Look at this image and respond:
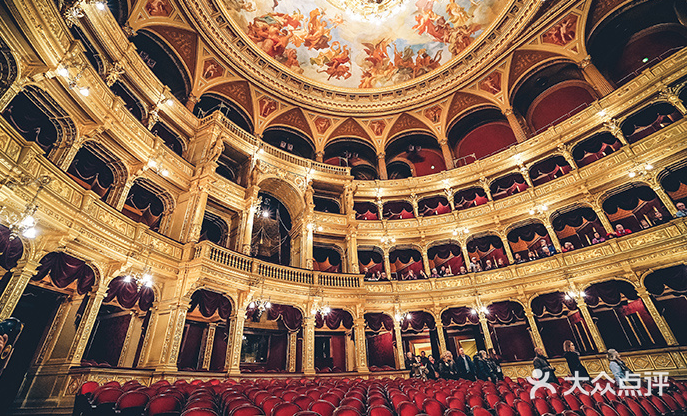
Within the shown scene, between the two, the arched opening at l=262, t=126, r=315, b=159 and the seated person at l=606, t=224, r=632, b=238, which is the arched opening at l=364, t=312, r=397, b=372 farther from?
the arched opening at l=262, t=126, r=315, b=159

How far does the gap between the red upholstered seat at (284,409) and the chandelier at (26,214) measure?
6.63m

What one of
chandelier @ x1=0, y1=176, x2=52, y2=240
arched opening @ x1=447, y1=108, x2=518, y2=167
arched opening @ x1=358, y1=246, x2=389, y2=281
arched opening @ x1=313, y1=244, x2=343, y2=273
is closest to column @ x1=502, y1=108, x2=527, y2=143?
arched opening @ x1=447, y1=108, x2=518, y2=167

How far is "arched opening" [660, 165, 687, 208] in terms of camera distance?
1219 cm

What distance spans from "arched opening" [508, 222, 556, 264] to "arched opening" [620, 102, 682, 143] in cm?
560

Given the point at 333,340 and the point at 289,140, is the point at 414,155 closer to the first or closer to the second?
the point at 289,140

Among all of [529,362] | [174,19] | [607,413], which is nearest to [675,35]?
[529,362]

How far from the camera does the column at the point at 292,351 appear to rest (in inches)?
529

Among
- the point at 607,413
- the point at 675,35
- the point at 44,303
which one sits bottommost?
the point at 607,413

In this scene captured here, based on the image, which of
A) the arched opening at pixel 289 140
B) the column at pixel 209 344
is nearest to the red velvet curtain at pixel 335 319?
the column at pixel 209 344

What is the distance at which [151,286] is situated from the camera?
10656 mm

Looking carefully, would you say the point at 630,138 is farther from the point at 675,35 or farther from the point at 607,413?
the point at 607,413

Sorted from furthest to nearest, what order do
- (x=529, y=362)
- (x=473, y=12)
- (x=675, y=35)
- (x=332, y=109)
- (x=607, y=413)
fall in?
1. (x=332, y=109)
2. (x=473, y=12)
3. (x=675, y=35)
4. (x=529, y=362)
5. (x=607, y=413)

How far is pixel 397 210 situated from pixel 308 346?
983 centimetres

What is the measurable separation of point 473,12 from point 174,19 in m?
16.9
